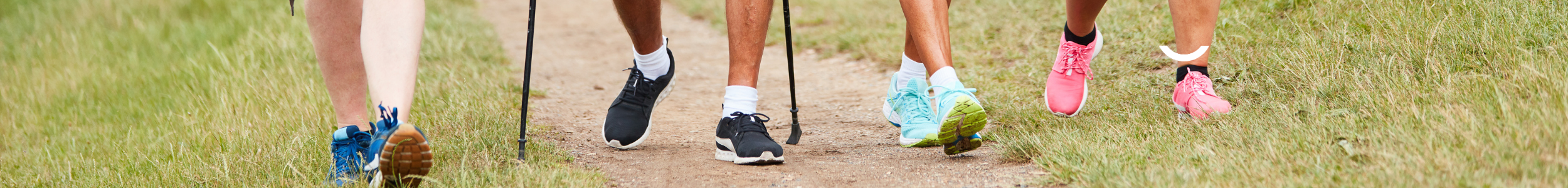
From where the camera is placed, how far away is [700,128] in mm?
3078

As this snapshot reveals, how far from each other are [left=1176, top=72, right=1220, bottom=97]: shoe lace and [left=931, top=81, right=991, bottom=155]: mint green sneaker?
20.6 inches

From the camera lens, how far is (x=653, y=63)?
9.05 feet

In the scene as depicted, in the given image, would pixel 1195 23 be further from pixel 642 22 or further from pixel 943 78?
pixel 642 22

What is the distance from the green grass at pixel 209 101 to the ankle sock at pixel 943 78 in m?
0.73

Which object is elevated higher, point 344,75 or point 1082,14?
point 1082,14

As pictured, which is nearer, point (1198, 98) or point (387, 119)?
point (387, 119)

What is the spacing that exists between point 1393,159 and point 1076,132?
2.25 feet

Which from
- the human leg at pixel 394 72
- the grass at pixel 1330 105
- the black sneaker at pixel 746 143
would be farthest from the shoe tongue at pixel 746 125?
the human leg at pixel 394 72

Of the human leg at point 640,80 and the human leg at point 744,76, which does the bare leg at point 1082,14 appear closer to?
the human leg at point 744,76

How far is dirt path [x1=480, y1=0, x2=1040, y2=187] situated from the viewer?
2113 millimetres

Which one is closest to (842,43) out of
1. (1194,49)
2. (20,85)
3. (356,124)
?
(1194,49)

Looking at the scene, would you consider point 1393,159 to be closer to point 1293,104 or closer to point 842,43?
point 1293,104

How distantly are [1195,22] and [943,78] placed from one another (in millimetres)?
665

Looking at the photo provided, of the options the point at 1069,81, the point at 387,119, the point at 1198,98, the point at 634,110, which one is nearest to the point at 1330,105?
the point at 1198,98
